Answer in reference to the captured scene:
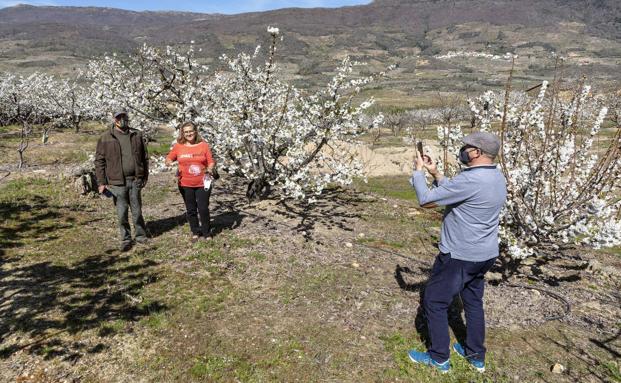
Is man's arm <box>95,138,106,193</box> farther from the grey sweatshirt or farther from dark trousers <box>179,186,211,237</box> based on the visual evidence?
the grey sweatshirt

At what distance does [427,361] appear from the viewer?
5051 millimetres

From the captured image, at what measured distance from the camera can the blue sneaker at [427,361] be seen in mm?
4898

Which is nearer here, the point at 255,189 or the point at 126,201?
the point at 126,201

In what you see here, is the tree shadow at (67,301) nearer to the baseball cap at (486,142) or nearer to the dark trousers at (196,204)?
the dark trousers at (196,204)

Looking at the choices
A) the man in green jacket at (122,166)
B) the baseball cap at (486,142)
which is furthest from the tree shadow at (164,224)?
the baseball cap at (486,142)

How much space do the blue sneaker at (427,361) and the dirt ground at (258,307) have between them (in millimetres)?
106

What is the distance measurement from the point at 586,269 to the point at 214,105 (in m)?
9.95

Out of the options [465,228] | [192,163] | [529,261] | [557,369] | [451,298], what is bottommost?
[529,261]

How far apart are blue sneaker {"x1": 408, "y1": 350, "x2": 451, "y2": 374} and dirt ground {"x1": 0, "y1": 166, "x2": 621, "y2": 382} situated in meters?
0.11

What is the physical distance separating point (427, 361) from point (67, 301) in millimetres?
5078

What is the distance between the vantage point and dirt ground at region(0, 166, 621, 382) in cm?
504

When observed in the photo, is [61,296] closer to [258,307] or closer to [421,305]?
[258,307]

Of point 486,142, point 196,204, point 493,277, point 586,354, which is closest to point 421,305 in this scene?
point 586,354

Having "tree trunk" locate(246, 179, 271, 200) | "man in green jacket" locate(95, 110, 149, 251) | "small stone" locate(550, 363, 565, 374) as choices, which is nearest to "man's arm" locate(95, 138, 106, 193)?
"man in green jacket" locate(95, 110, 149, 251)
